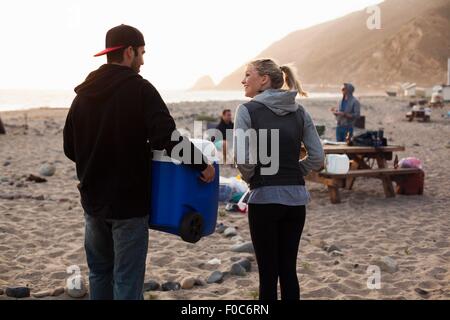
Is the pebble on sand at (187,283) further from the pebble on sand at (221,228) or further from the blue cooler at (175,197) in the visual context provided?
the pebble on sand at (221,228)

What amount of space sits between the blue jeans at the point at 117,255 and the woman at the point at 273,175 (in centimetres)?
69

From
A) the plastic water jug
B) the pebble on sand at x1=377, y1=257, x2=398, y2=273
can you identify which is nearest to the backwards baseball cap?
the pebble on sand at x1=377, y1=257, x2=398, y2=273

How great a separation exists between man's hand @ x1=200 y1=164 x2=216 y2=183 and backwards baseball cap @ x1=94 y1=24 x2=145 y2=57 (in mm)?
806

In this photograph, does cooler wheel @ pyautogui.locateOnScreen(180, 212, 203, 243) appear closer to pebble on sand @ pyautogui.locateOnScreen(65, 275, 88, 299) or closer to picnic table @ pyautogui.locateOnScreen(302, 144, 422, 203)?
pebble on sand @ pyautogui.locateOnScreen(65, 275, 88, 299)

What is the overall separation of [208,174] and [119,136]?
1.80ft

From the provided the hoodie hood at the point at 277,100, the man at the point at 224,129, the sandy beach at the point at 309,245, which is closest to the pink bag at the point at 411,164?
the sandy beach at the point at 309,245

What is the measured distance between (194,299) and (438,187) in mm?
6379

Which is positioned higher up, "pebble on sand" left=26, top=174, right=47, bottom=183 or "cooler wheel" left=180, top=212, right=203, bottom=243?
"cooler wheel" left=180, top=212, right=203, bottom=243

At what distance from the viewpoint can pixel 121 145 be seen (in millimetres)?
2545

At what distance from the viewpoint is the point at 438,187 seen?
875 cm

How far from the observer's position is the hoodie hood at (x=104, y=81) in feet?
8.35

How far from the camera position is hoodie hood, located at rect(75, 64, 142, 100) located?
2545 millimetres

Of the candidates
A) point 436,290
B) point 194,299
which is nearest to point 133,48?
point 194,299

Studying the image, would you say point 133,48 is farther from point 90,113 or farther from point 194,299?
point 194,299
